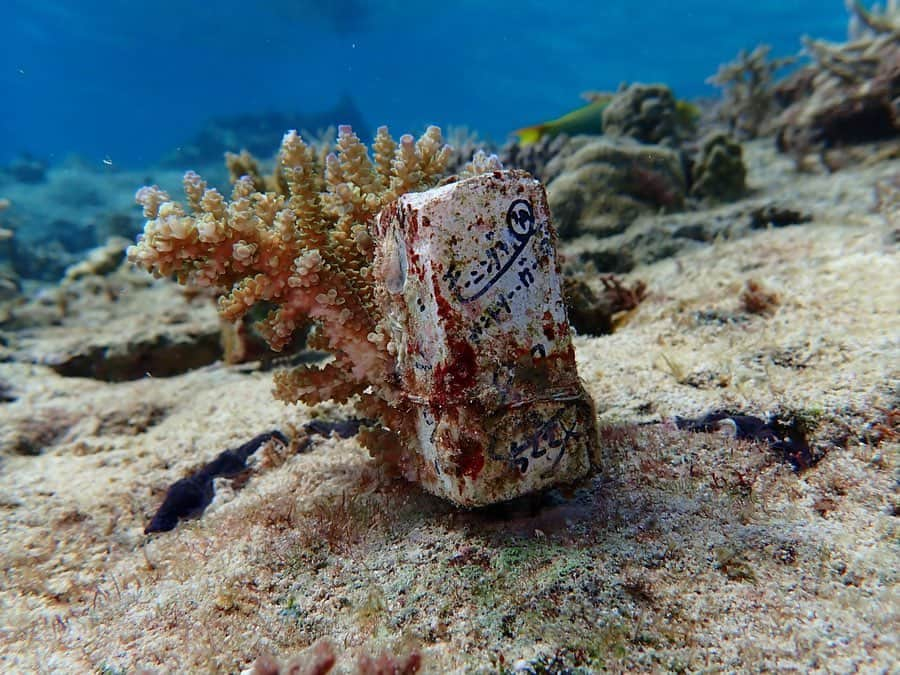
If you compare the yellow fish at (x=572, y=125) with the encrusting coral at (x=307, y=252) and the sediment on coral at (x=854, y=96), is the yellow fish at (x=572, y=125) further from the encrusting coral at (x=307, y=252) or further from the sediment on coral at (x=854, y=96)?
the encrusting coral at (x=307, y=252)

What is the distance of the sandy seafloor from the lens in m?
1.61

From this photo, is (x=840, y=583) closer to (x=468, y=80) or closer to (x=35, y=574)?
(x=35, y=574)

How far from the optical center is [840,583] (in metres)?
1.68

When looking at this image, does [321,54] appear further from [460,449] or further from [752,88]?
[460,449]

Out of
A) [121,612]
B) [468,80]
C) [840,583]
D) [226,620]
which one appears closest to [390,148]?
[226,620]

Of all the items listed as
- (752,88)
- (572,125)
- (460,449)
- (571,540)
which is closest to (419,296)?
(460,449)

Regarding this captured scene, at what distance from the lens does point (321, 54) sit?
58.2 meters

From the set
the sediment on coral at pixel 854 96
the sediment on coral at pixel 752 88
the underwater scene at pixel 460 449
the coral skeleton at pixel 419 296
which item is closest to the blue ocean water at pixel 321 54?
the sediment on coral at pixel 752 88

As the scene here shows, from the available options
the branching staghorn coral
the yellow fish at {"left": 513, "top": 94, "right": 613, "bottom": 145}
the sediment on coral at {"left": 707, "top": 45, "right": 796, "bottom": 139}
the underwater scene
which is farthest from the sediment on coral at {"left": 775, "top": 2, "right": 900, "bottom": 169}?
the branching staghorn coral

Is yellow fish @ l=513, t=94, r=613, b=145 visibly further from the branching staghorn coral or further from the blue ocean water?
the blue ocean water

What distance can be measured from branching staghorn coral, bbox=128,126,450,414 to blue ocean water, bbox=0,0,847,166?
47.1 metres

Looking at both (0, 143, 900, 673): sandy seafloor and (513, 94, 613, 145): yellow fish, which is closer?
(0, 143, 900, 673): sandy seafloor

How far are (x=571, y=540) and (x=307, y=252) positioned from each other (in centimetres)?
167

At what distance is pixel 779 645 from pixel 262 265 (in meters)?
2.38
